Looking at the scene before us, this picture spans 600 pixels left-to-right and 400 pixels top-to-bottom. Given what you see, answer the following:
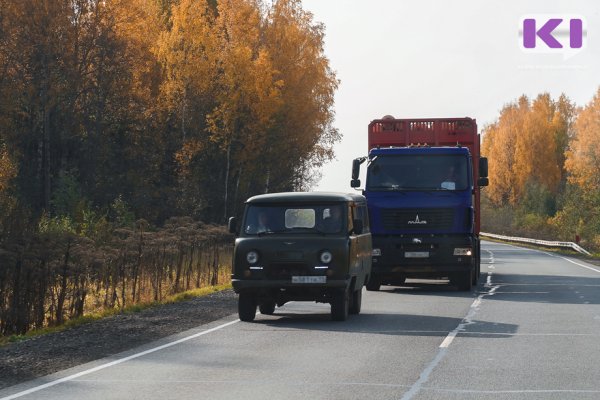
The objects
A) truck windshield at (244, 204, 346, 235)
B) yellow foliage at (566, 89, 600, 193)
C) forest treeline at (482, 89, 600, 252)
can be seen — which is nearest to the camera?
truck windshield at (244, 204, 346, 235)

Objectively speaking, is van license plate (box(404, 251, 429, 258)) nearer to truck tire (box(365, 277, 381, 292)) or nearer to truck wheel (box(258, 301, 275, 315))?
truck tire (box(365, 277, 381, 292))

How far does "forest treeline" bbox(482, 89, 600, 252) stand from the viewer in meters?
76.1

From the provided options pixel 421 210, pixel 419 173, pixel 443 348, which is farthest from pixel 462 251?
pixel 443 348

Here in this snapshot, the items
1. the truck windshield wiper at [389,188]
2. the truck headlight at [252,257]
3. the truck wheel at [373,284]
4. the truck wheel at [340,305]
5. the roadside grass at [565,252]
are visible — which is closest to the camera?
the truck headlight at [252,257]

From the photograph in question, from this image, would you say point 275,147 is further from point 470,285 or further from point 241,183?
point 470,285

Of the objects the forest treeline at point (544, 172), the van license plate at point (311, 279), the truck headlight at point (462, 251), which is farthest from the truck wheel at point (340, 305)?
the forest treeline at point (544, 172)

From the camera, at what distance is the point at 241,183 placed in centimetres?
6003

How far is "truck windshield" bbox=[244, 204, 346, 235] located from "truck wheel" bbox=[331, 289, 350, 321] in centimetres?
107

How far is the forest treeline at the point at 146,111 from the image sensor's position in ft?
145

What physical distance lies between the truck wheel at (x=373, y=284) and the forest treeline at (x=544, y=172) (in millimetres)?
42690

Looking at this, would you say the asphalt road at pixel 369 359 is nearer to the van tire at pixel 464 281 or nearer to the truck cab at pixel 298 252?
the truck cab at pixel 298 252

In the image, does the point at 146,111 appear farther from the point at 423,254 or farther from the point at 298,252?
the point at 298,252

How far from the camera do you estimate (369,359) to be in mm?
13750

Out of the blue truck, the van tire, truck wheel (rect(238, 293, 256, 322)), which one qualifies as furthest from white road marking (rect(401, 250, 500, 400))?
truck wheel (rect(238, 293, 256, 322))
